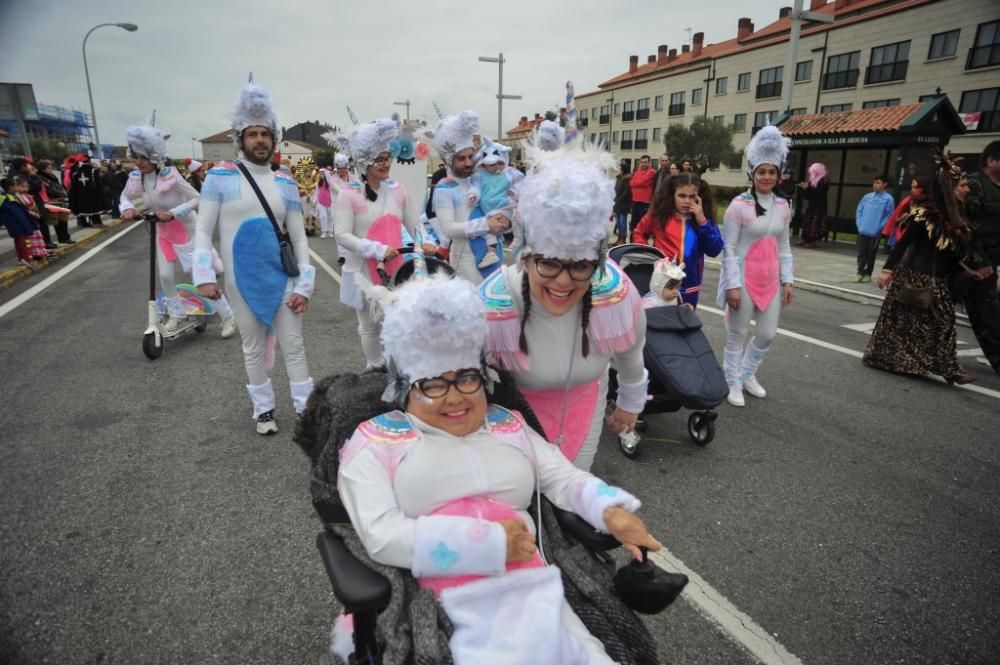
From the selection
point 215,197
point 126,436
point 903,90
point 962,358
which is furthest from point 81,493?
point 903,90

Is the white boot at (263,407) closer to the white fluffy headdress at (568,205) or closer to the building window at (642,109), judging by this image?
the white fluffy headdress at (568,205)

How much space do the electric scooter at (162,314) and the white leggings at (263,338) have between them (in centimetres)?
226

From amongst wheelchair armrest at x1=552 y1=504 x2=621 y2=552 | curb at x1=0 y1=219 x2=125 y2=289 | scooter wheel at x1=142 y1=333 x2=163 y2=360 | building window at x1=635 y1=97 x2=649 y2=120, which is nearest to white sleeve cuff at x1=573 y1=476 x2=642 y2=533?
wheelchair armrest at x1=552 y1=504 x2=621 y2=552

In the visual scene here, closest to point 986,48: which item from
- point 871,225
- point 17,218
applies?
point 871,225

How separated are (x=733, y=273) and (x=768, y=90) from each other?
4088 centimetres

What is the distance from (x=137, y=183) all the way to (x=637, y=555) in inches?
259

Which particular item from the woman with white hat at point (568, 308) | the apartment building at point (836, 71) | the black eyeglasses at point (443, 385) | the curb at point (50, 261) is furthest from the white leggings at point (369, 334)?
the apartment building at point (836, 71)

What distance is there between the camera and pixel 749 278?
4637mm

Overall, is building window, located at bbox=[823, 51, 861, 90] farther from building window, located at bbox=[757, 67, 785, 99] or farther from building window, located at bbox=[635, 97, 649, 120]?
building window, located at bbox=[635, 97, 649, 120]

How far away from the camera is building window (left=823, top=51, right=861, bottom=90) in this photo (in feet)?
105

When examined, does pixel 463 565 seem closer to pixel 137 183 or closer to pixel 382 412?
pixel 382 412

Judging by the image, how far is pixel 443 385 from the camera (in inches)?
69.0

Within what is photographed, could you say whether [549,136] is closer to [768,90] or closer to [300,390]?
[300,390]

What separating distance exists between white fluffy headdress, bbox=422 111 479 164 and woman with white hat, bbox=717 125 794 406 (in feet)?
7.29
